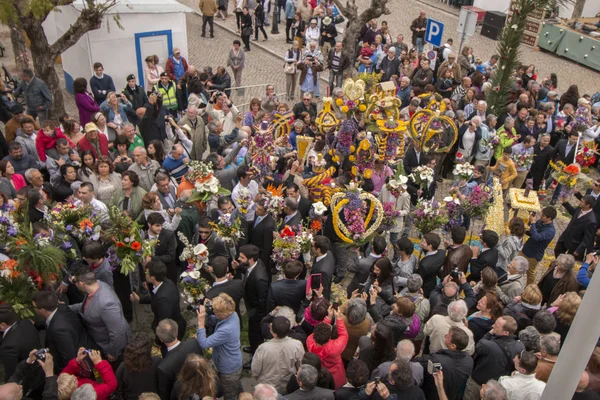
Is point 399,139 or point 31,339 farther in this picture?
point 399,139

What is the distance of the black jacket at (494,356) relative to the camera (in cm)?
575

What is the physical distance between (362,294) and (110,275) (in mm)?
3117

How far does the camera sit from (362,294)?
22.0 ft

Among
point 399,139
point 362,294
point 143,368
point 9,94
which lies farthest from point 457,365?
point 9,94

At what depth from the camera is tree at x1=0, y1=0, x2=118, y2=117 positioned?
1091 cm

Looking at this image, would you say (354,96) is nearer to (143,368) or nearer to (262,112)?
(262,112)

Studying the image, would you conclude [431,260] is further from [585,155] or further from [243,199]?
[585,155]

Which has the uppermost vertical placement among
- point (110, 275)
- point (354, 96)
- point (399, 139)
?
point (354, 96)

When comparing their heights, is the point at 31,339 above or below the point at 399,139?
below

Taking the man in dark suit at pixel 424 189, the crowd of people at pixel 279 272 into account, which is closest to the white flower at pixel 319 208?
the crowd of people at pixel 279 272

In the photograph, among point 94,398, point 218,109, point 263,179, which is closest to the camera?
point 94,398

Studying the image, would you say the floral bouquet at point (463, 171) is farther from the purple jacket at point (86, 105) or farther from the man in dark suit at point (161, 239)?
the purple jacket at point (86, 105)

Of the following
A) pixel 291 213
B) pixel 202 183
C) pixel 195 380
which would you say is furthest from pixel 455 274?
pixel 202 183

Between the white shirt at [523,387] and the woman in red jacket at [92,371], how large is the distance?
379 centimetres
